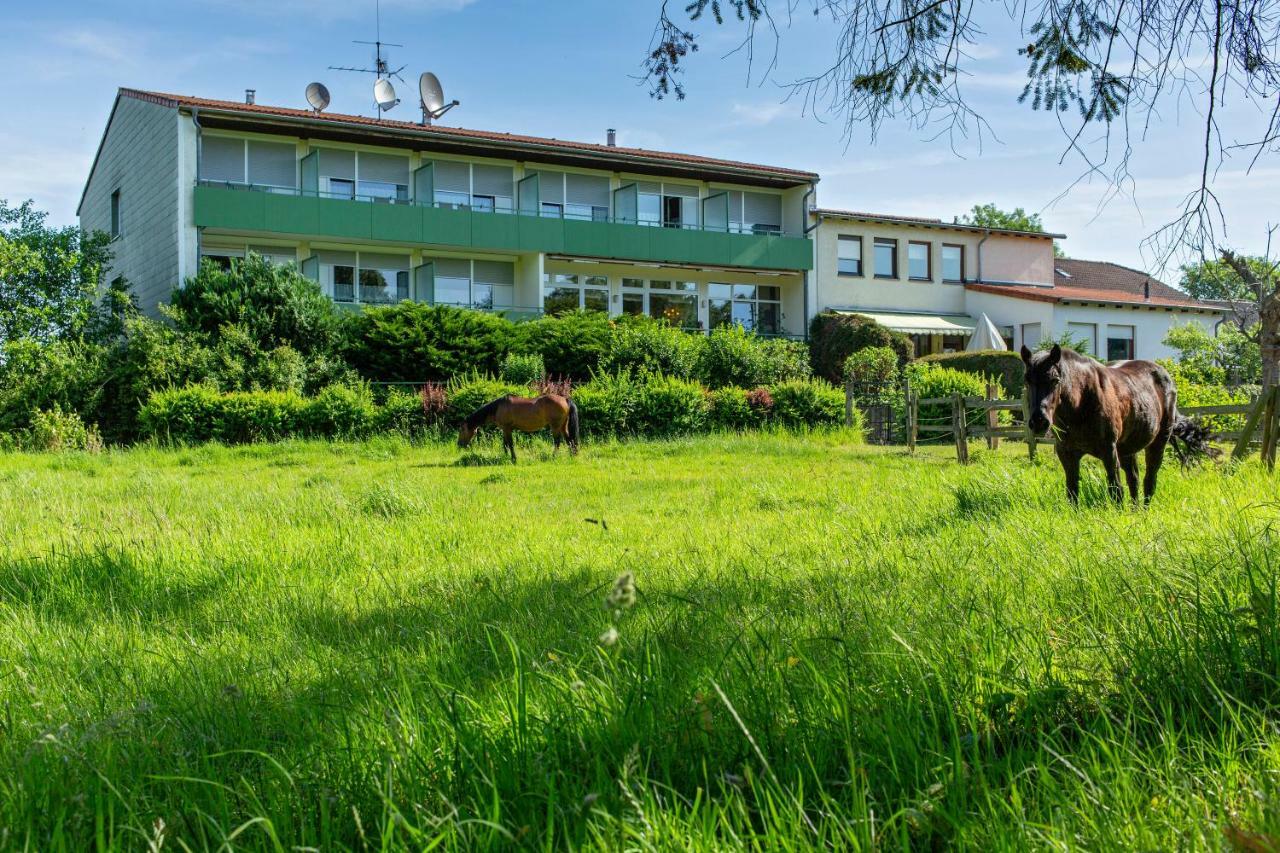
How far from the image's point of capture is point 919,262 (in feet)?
135

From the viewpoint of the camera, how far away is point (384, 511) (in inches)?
358

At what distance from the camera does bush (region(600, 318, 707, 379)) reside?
25.6 meters

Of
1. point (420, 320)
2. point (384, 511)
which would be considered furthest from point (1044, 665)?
point (420, 320)

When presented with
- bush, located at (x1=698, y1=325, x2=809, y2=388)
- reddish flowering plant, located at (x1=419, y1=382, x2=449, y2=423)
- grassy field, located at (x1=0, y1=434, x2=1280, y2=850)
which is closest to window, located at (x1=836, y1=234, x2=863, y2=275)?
bush, located at (x1=698, y1=325, x2=809, y2=388)

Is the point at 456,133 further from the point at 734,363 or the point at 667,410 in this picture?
the point at 667,410

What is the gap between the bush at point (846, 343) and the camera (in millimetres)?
34594

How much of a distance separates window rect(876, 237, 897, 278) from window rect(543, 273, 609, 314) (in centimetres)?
1157

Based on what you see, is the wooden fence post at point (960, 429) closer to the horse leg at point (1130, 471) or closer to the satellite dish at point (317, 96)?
the horse leg at point (1130, 471)

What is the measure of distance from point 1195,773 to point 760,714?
113cm

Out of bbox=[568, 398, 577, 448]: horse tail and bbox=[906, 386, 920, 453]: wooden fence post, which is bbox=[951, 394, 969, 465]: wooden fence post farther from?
bbox=[568, 398, 577, 448]: horse tail

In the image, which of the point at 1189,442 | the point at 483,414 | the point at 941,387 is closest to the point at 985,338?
the point at 941,387

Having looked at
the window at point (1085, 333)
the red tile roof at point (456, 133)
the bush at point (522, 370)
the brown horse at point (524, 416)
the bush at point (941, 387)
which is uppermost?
the red tile roof at point (456, 133)

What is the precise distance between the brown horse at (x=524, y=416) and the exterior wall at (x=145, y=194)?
15266 millimetres

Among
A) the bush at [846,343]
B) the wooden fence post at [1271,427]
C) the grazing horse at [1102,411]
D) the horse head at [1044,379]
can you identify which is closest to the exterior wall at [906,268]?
the bush at [846,343]
